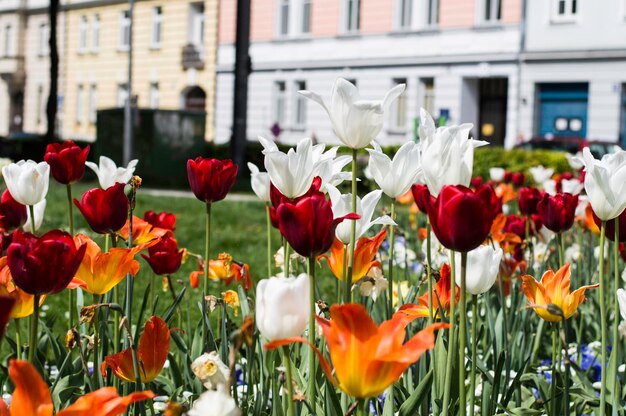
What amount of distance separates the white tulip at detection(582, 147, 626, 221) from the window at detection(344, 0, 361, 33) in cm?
2798

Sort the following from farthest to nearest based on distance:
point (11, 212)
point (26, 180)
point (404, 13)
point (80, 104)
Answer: point (80, 104)
point (404, 13)
point (11, 212)
point (26, 180)

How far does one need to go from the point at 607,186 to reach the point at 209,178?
2.69 feet

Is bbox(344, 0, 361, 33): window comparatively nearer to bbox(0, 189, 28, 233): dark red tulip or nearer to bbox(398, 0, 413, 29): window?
bbox(398, 0, 413, 29): window

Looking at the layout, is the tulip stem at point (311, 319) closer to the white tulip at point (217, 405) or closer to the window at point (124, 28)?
the white tulip at point (217, 405)

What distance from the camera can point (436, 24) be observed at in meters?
27.2

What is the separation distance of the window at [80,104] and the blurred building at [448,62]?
7.94 meters

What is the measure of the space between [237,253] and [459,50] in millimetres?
19364

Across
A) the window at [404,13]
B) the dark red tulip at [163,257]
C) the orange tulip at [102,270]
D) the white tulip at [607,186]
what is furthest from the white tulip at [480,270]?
the window at [404,13]

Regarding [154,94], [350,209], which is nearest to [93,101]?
[154,94]

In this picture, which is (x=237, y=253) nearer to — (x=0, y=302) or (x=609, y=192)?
(x=609, y=192)

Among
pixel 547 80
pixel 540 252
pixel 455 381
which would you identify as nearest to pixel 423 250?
pixel 540 252

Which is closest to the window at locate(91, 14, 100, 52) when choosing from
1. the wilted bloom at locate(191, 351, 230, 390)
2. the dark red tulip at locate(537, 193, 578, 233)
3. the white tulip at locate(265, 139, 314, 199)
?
→ the dark red tulip at locate(537, 193, 578, 233)

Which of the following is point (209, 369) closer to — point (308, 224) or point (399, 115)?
point (308, 224)

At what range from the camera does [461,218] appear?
1446mm
